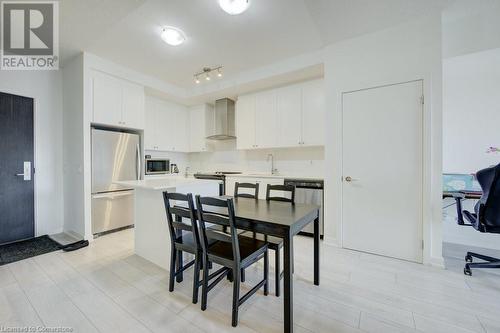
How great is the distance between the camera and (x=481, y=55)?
2.66 m

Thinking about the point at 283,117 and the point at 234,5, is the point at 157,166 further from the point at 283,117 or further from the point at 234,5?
the point at 234,5

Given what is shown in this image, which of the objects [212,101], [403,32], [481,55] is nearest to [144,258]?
[212,101]

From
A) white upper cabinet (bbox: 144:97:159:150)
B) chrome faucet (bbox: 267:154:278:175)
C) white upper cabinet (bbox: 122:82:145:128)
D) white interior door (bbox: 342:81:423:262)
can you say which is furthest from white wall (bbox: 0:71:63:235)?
white interior door (bbox: 342:81:423:262)

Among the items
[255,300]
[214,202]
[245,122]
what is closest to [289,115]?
[245,122]

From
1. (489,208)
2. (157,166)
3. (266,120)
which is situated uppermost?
(266,120)

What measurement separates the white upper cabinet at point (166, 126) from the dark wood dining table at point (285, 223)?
3.14m

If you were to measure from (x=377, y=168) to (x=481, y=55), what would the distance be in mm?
1949

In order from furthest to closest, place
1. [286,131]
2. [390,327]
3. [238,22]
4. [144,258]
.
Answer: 1. [286,131]
2. [144,258]
3. [238,22]
4. [390,327]

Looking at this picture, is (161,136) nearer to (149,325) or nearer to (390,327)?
(149,325)

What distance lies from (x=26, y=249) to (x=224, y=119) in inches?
A: 142

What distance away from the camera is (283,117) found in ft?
12.4

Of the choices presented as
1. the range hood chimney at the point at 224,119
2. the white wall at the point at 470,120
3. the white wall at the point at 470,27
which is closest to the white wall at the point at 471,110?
the white wall at the point at 470,120

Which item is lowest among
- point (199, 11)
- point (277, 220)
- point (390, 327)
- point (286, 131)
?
point (390, 327)

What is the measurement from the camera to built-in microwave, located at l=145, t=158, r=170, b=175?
4152 millimetres
